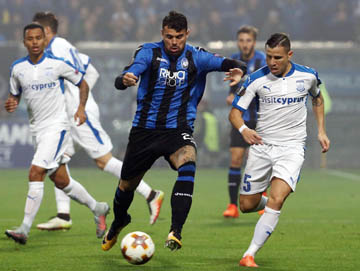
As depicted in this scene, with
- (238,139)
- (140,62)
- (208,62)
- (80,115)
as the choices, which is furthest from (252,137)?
(238,139)

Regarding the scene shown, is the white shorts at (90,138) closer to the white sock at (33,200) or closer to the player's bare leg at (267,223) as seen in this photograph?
the white sock at (33,200)

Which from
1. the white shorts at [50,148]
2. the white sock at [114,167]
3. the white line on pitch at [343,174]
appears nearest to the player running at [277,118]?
the white shorts at [50,148]

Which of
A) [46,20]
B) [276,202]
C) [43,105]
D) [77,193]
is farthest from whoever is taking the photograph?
[46,20]

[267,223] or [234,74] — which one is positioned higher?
[234,74]

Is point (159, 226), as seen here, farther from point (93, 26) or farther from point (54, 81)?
point (93, 26)

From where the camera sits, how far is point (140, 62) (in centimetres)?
663

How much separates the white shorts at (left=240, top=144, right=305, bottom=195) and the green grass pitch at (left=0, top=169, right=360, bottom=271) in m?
0.59

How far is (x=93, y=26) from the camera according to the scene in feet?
69.2

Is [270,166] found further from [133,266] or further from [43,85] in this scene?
[43,85]

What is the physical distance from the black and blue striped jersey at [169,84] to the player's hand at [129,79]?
38cm

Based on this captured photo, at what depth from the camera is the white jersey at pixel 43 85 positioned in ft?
26.4

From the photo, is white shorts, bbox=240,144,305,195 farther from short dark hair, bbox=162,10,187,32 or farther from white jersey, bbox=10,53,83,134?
white jersey, bbox=10,53,83,134

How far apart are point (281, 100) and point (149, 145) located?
1.17 meters

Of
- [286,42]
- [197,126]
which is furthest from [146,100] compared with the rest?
[197,126]
